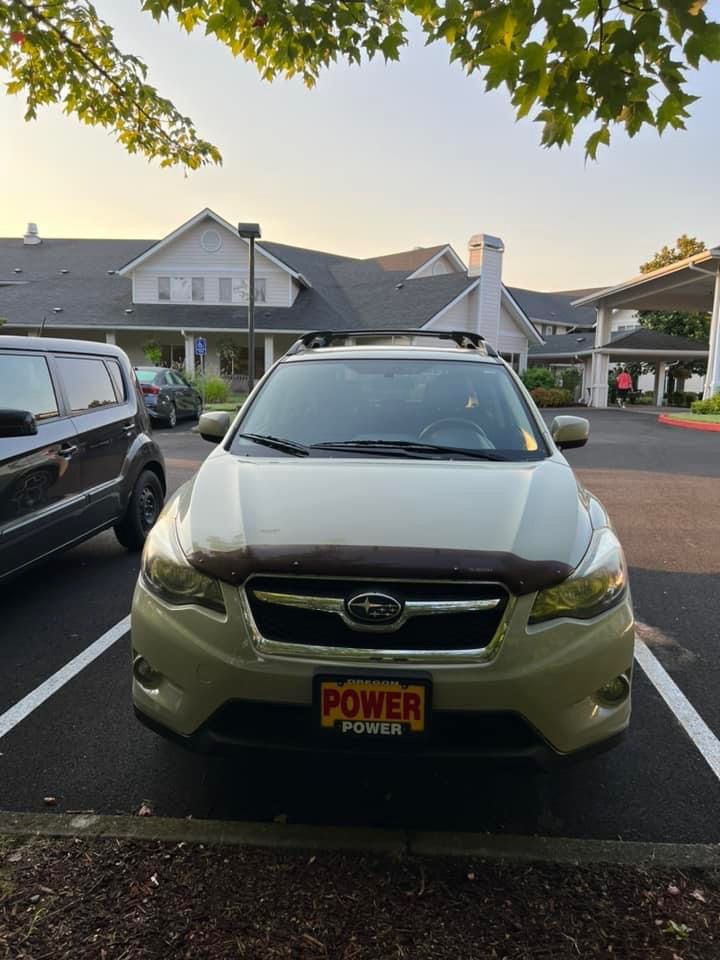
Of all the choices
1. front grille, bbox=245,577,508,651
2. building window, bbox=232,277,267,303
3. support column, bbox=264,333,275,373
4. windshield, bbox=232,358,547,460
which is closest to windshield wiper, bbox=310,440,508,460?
windshield, bbox=232,358,547,460

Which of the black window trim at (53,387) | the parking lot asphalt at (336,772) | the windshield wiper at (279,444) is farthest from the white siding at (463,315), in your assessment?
the windshield wiper at (279,444)

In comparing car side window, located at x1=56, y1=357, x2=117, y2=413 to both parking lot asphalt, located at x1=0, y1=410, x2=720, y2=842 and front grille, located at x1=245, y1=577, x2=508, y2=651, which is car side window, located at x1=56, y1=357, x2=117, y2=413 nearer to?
parking lot asphalt, located at x1=0, y1=410, x2=720, y2=842

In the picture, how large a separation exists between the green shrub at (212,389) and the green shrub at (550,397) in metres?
13.3

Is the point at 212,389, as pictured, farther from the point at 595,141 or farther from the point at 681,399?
the point at 681,399

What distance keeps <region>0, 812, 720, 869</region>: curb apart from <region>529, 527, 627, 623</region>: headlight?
81 cm

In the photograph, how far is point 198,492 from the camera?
289cm

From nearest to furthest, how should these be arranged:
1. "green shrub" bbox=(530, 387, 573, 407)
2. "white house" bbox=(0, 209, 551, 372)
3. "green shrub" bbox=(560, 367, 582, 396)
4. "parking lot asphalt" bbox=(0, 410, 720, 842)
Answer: "parking lot asphalt" bbox=(0, 410, 720, 842)
"white house" bbox=(0, 209, 551, 372)
"green shrub" bbox=(530, 387, 573, 407)
"green shrub" bbox=(560, 367, 582, 396)

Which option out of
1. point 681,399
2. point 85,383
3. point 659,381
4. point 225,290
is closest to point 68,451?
point 85,383

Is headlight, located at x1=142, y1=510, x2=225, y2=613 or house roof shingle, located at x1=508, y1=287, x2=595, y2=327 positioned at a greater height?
house roof shingle, located at x1=508, y1=287, x2=595, y2=327

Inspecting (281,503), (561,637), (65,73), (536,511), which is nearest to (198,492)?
(281,503)

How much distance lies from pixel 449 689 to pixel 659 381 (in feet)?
125

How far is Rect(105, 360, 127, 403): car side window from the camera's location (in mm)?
5957

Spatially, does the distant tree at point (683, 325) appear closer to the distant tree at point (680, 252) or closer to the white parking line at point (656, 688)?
the distant tree at point (680, 252)

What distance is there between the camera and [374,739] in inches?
86.7
